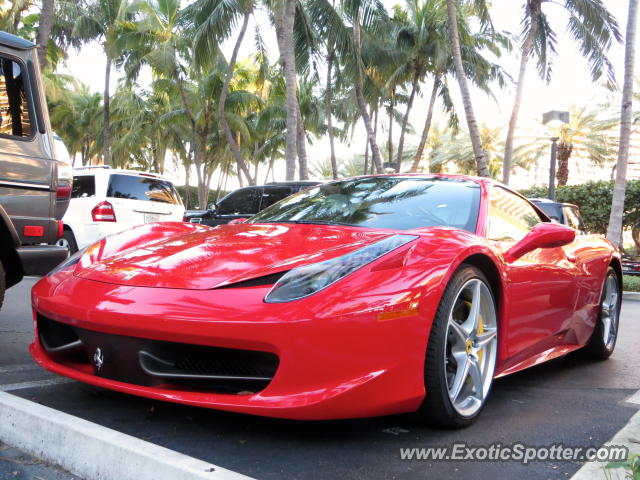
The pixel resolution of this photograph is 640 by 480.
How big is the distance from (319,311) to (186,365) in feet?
1.87

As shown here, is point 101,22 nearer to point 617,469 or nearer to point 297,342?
point 297,342

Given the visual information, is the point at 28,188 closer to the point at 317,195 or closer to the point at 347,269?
the point at 317,195

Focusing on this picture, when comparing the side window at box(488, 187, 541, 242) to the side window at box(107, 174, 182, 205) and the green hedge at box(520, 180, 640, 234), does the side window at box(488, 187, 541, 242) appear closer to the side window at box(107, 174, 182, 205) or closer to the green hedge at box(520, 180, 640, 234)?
the side window at box(107, 174, 182, 205)

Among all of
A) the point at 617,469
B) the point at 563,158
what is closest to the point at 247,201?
the point at 617,469

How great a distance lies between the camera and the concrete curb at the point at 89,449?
1.90 meters

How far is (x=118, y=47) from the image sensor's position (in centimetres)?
2283

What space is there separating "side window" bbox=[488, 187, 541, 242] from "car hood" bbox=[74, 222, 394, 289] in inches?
29.7

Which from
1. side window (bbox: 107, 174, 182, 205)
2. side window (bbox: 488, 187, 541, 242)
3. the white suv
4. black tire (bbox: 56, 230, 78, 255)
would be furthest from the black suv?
side window (bbox: 488, 187, 541, 242)

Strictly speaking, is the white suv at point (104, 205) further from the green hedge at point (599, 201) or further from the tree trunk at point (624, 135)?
the green hedge at point (599, 201)

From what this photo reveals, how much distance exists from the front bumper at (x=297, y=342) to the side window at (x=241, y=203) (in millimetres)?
8064

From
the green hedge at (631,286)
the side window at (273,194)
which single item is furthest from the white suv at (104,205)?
the green hedge at (631,286)

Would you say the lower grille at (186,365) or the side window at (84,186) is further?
the side window at (84,186)

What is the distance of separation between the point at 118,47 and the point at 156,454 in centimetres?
2326

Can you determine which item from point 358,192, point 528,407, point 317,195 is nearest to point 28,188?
point 317,195
